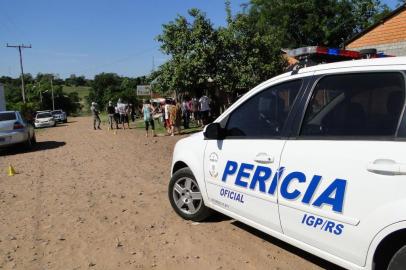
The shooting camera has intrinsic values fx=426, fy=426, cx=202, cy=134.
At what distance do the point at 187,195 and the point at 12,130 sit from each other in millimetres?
10928

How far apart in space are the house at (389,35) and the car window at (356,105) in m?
14.8

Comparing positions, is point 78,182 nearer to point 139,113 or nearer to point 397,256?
point 397,256

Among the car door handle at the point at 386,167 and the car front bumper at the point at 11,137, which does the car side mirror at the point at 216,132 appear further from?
the car front bumper at the point at 11,137

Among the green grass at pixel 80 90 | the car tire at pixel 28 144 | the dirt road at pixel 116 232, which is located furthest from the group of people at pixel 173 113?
the green grass at pixel 80 90

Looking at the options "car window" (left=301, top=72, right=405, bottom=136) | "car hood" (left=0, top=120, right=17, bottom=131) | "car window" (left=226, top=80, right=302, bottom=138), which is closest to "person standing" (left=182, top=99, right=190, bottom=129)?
"car hood" (left=0, top=120, right=17, bottom=131)

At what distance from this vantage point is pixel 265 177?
3.82 metres

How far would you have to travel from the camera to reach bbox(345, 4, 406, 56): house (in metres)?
16.9

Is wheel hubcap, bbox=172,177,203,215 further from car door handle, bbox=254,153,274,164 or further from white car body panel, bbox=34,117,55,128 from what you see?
white car body panel, bbox=34,117,55,128

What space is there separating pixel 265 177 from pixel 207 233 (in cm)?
154

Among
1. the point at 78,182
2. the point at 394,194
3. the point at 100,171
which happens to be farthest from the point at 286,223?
the point at 100,171

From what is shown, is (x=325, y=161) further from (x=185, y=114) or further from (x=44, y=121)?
(x=44, y=121)

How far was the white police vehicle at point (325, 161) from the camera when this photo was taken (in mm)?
2844

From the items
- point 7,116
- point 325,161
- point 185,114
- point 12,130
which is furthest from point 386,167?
point 185,114

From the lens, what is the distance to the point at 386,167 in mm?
2762
